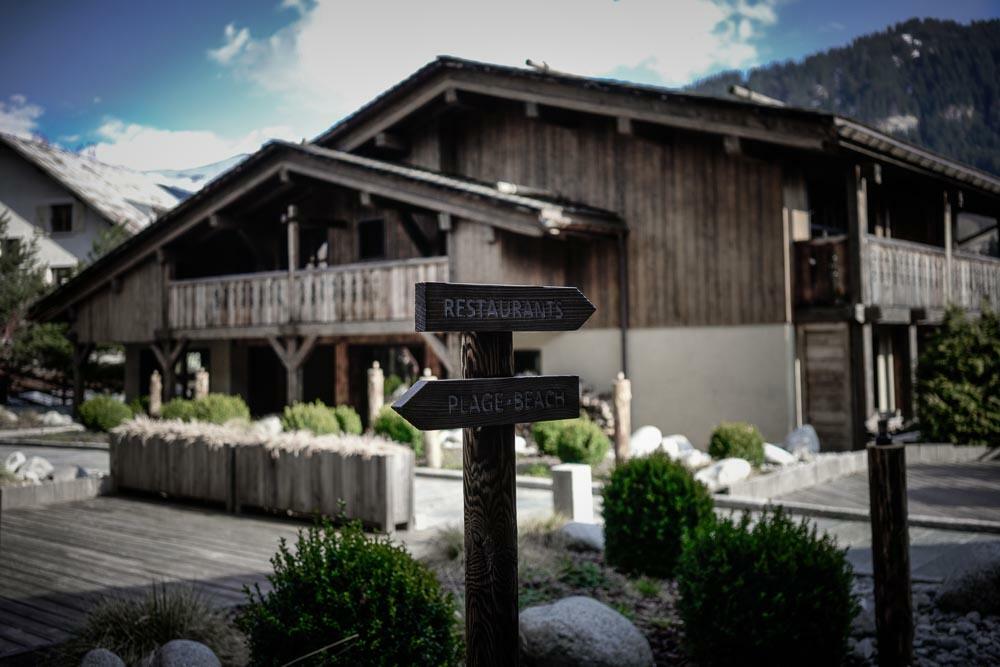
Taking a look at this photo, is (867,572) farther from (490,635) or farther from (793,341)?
(793,341)

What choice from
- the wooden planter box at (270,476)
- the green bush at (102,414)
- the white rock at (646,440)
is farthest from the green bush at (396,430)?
the green bush at (102,414)

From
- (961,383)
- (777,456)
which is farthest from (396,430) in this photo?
(961,383)

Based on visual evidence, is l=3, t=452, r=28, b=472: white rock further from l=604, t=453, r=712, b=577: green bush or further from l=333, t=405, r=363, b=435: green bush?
l=604, t=453, r=712, b=577: green bush

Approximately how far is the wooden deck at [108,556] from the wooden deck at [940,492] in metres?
6.76

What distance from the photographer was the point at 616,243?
1752 cm

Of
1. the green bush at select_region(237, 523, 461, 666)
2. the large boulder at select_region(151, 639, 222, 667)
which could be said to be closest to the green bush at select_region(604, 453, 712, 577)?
the green bush at select_region(237, 523, 461, 666)

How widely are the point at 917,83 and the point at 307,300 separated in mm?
58549

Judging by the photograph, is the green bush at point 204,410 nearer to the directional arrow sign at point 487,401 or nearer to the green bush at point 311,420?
the green bush at point 311,420

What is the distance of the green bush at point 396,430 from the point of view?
15477 mm

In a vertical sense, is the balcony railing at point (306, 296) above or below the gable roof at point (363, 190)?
below

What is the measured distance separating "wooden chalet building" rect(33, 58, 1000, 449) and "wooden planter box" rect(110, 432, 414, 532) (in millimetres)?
6591

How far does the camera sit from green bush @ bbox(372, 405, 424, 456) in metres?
15.5

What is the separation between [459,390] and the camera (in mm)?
3893

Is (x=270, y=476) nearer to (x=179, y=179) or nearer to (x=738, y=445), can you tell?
(x=738, y=445)
